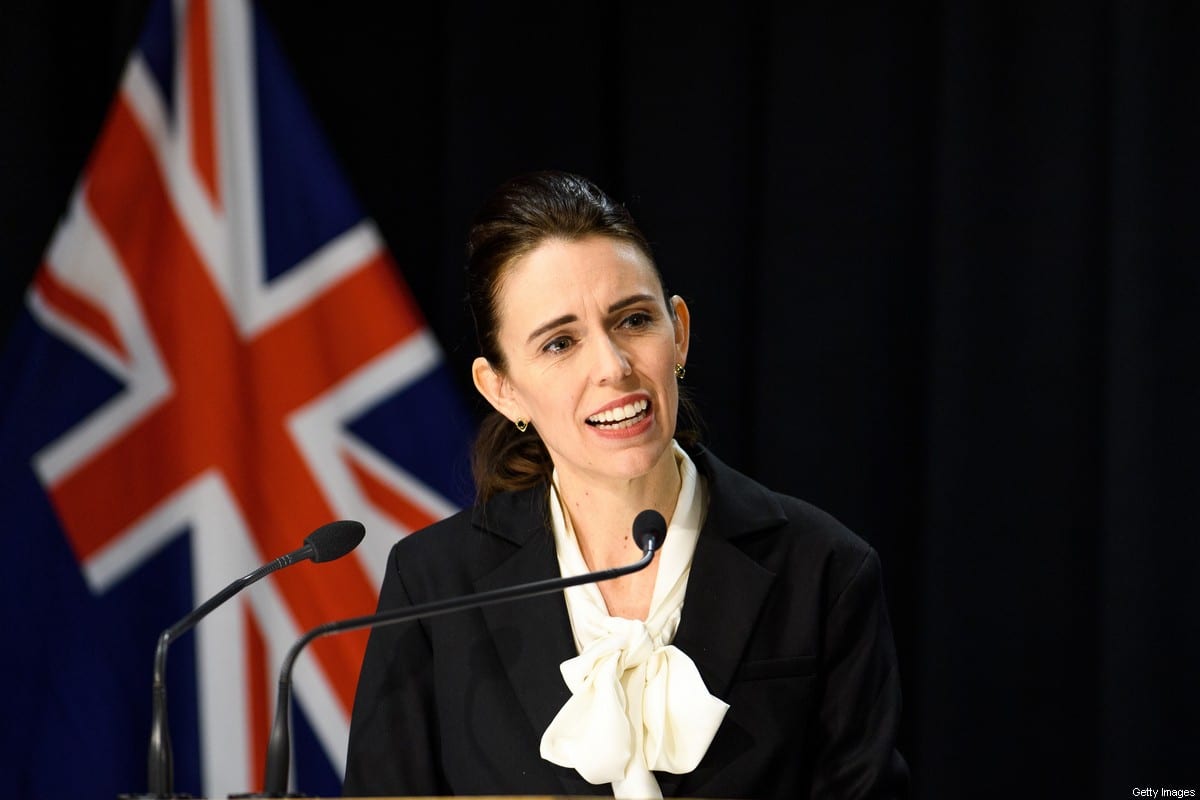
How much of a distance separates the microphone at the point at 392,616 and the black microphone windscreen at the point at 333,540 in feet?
0.37

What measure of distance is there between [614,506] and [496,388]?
27 centimetres

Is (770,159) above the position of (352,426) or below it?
above

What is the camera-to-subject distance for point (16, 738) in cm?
291

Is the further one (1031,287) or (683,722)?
(1031,287)

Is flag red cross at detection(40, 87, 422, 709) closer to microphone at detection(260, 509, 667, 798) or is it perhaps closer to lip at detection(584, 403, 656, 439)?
lip at detection(584, 403, 656, 439)

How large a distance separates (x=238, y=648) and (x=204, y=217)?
938 millimetres

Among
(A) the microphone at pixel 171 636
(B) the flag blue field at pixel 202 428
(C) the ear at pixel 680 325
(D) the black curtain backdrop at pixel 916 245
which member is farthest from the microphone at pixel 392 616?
(B) the flag blue field at pixel 202 428

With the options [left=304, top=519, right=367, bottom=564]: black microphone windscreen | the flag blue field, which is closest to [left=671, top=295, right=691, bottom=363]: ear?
[left=304, top=519, right=367, bottom=564]: black microphone windscreen

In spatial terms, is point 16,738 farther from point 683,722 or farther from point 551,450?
point 683,722

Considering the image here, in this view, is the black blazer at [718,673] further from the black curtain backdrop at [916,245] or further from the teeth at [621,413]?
the black curtain backdrop at [916,245]

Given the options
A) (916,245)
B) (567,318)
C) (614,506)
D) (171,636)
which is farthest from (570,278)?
(916,245)

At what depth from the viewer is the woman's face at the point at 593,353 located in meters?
2.03

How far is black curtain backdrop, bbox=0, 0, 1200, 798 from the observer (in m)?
2.74

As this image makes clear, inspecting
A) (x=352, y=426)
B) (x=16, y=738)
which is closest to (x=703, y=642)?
(x=352, y=426)
